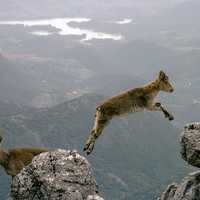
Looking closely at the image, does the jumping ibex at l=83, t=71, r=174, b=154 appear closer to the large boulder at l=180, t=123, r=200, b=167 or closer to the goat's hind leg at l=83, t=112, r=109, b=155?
the goat's hind leg at l=83, t=112, r=109, b=155

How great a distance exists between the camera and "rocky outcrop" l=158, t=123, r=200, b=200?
4172 cm

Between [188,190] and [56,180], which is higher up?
[56,180]

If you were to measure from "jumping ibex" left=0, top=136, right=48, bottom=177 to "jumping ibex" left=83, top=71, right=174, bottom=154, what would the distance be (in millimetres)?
5528

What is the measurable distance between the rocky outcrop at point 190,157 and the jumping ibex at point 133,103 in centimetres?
222

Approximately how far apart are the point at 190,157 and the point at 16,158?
44.0ft

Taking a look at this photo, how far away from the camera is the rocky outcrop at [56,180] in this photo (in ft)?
119

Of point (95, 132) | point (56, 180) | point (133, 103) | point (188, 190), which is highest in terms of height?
point (133, 103)

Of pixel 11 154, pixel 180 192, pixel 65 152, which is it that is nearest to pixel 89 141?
pixel 65 152

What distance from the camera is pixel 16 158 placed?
42.8 m

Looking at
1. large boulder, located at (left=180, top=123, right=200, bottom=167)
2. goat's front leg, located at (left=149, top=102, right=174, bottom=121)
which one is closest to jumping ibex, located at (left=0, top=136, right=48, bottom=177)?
goat's front leg, located at (left=149, top=102, right=174, bottom=121)

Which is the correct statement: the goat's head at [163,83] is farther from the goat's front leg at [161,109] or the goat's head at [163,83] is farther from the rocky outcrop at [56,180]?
the rocky outcrop at [56,180]

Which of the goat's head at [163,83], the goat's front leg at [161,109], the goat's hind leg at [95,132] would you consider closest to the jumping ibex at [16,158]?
the goat's hind leg at [95,132]

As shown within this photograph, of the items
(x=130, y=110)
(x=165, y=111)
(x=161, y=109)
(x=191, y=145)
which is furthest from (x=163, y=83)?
(x=191, y=145)

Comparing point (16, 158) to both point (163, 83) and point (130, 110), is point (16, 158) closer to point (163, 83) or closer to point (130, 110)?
point (130, 110)
